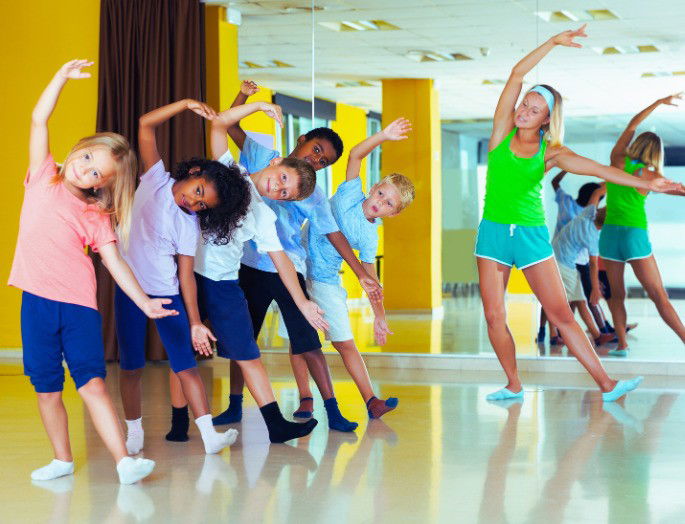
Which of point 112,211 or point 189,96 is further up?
point 189,96

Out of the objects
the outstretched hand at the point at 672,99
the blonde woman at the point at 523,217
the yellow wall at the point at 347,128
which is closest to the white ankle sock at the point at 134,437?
the blonde woman at the point at 523,217

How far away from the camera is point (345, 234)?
4.46 m

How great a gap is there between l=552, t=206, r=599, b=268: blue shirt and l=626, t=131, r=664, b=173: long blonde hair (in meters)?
0.41

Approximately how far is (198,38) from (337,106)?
104 cm

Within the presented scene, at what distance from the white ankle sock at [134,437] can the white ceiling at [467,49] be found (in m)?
3.46

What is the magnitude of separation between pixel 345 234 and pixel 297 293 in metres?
0.74

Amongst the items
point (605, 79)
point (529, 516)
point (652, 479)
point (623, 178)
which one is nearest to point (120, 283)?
point (529, 516)

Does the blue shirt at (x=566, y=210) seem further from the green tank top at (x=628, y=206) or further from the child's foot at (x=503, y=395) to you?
the child's foot at (x=503, y=395)

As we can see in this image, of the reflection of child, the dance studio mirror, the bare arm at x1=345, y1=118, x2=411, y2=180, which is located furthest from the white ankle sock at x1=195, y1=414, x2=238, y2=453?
the dance studio mirror

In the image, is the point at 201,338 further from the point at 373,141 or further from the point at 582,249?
the point at 582,249

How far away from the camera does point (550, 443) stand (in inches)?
153

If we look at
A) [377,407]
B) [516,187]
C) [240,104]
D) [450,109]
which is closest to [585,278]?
[450,109]

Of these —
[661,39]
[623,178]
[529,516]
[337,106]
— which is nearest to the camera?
[529,516]

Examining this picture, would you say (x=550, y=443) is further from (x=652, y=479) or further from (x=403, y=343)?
(x=403, y=343)
